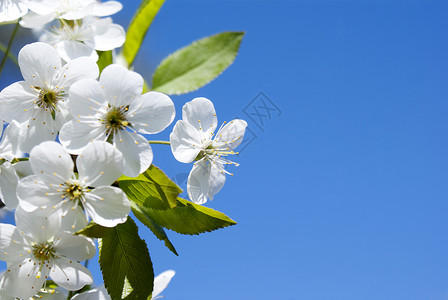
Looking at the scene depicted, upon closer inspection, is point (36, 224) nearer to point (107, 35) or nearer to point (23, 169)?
point (23, 169)

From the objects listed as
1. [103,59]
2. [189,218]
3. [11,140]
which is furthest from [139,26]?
[189,218]

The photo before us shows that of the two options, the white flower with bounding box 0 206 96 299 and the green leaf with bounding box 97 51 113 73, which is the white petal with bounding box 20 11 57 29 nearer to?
the green leaf with bounding box 97 51 113 73

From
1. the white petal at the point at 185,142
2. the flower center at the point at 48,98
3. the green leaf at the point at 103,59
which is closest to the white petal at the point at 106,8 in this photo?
the green leaf at the point at 103,59

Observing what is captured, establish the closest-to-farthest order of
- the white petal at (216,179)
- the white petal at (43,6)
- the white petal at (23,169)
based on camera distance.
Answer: the white petal at (23,169) → the white petal at (216,179) → the white petal at (43,6)

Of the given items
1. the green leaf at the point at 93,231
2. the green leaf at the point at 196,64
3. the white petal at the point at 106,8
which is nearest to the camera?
the green leaf at the point at 93,231

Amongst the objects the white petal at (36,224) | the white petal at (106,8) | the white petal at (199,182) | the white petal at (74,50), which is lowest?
the white petal at (36,224)

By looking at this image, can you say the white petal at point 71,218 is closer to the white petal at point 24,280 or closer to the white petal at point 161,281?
the white petal at point 24,280

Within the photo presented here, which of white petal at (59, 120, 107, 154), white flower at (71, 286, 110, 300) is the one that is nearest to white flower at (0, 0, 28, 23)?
white petal at (59, 120, 107, 154)
